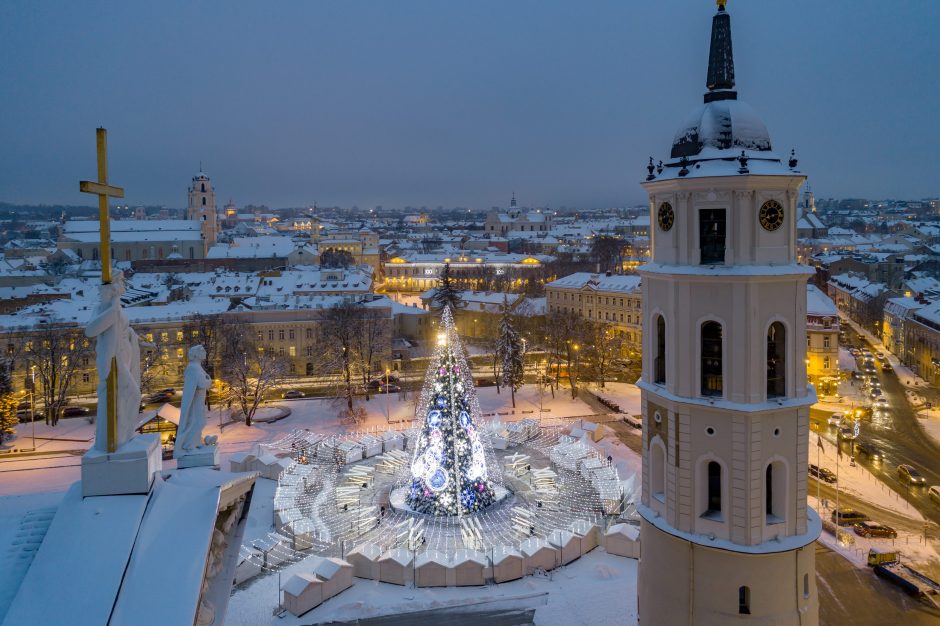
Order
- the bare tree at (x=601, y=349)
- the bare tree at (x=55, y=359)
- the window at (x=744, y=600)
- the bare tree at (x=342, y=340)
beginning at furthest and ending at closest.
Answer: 1. the bare tree at (x=601, y=349)
2. the bare tree at (x=342, y=340)
3. the bare tree at (x=55, y=359)
4. the window at (x=744, y=600)

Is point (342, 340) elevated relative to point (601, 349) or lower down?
elevated

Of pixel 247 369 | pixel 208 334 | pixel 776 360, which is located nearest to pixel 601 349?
pixel 247 369

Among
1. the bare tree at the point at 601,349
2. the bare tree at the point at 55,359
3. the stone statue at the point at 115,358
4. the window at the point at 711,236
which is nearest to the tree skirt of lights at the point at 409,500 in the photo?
the window at the point at 711,236

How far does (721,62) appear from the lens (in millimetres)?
12922

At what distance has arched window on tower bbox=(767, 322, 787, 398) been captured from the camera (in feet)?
39.2

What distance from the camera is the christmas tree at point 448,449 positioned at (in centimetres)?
2298

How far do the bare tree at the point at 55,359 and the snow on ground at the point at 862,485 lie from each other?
137 feet

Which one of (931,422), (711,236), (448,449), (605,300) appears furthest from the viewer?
(605,300)

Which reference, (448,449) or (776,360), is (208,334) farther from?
(776,360)

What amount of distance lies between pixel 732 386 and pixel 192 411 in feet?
29.5

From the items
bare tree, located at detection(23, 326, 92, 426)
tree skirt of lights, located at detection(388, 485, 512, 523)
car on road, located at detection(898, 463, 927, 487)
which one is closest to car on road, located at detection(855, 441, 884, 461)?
car on road, located at detection(898, 463, 927, 487)

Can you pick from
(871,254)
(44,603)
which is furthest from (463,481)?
(871,254)

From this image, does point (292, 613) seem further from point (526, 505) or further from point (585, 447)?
point (585, 447)

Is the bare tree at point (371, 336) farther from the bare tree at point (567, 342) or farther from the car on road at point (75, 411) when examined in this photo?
the car on road at point (75, 411)
